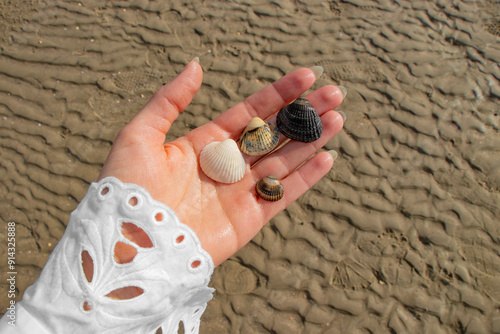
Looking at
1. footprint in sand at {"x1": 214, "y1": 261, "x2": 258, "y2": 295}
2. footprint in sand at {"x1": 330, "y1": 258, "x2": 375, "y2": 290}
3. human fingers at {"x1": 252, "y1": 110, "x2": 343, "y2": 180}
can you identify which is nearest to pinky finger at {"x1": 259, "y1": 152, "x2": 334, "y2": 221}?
human fingers at {"x1": 252, "y1": 110, "x2": 343, "y2": 180}

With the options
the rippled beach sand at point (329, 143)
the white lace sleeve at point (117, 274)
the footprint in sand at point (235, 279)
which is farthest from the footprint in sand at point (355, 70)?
the white lace sleeve at point (117, 274)

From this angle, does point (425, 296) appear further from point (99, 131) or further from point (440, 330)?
point (99, 131)

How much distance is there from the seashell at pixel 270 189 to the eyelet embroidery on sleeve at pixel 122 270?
2.53 feet

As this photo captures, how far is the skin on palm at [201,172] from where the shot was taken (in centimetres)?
224

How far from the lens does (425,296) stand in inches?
131

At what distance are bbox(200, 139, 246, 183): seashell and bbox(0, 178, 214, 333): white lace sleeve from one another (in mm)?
593

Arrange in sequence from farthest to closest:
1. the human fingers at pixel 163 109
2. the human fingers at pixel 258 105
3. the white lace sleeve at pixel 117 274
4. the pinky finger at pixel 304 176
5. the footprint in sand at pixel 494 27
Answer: the footprint in sand at pixel 494 27 < the human fingers at pixel 258 105 < the pinky finger at pixel 304 176 < the human fingers at pixel 163 109 < the white lace sleeve at pixel 117 274

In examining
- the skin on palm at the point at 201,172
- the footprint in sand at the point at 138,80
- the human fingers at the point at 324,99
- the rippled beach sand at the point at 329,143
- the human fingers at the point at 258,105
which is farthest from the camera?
the footprint in sand at the point at 138,80

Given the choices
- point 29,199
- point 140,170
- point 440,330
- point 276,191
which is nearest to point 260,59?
point 276,191

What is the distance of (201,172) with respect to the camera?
2668 millimetres

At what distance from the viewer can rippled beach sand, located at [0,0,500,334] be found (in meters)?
3.31

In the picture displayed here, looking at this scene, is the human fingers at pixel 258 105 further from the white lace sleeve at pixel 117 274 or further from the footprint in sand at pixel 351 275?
the footprint in sand at pixel 351 275

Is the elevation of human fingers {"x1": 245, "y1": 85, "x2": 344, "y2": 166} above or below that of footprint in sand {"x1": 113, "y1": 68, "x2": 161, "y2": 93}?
above

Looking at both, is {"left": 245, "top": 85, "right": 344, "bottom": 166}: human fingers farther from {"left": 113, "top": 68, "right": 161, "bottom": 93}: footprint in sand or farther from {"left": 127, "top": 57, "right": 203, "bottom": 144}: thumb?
{"left": 113, "top": 68, "right": 161, "bottom": 93}: footprint in sand
